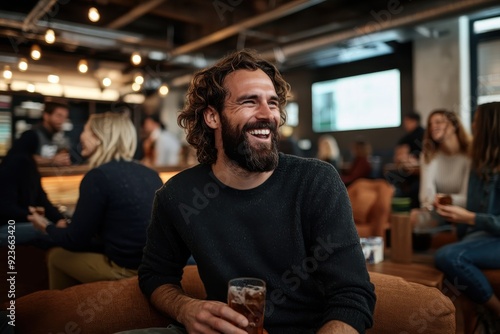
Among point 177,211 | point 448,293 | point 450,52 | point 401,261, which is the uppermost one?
point 450,52

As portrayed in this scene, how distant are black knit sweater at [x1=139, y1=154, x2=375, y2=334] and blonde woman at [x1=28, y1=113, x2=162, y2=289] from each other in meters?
0.77

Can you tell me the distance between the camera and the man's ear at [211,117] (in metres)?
1.61

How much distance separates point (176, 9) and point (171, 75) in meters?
1.59

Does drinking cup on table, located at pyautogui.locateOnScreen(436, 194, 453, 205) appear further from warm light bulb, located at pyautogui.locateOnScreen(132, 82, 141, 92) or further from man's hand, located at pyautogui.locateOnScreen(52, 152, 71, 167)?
warm light bulb, located at pyautogui.locateOnScreen(132, 82, 141, 92)

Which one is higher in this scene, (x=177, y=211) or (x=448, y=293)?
(x=177, y=211)

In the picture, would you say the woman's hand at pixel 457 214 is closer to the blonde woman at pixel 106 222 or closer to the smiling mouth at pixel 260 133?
the smiling mouth at pixel 260 133

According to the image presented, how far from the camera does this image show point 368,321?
120 cm

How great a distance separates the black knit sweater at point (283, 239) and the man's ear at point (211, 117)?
0.83ft

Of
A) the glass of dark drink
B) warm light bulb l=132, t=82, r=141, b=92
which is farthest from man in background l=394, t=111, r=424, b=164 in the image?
warm light bulb l=132, t=82, r=141, b=92

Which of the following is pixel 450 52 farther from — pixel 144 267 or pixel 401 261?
pixel 144 267

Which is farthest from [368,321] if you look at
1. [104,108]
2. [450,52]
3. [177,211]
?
[104,108]

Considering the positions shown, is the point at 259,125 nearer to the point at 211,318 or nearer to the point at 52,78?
the point at 211,318

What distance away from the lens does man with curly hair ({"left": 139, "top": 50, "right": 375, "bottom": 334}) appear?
4.08 feet

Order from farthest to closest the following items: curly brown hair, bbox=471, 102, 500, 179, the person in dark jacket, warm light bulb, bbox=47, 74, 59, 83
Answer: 1. warm light bulb, bbox=47, 74, 59, 83
2. the person in dark jacket
3. curly brown hair, bbox=471, 102, 500, 179
